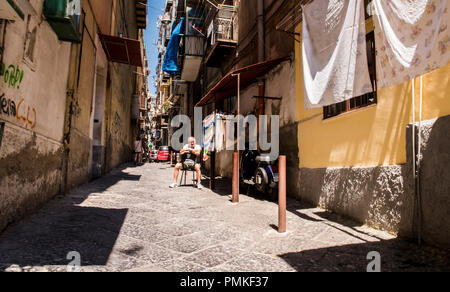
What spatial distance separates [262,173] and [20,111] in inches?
168

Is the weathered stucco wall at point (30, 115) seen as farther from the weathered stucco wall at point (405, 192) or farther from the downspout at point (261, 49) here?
the downspout at point (261, 49)

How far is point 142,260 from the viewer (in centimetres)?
269

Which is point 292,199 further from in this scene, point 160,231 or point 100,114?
point 100,114

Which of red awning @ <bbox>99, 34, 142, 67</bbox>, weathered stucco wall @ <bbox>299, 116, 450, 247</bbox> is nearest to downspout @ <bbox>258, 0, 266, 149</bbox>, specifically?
red awning @ <bbox>99, 34, 142, 67</bbox>

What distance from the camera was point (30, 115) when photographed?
143 inches

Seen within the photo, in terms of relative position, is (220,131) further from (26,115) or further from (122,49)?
(26,115)

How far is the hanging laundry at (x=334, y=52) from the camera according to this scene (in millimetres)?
3527

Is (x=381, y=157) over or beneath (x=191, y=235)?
over

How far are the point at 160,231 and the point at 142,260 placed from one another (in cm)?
99

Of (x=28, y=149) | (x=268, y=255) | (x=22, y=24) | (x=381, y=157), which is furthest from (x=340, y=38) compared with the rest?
(x=28, y=149)

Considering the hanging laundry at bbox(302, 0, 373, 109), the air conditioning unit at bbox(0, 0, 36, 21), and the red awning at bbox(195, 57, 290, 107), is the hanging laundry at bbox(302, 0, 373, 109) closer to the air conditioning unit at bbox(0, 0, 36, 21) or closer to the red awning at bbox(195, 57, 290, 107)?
the red awning at bbox(195, 57, 290, 107)

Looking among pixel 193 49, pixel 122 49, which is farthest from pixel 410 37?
pixel 193 49
